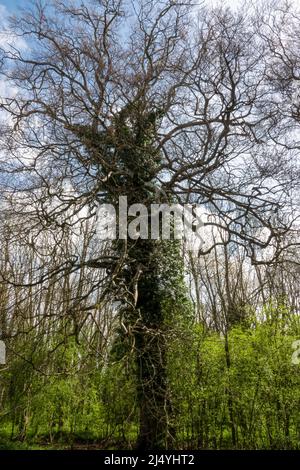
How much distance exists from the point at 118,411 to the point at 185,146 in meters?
5.38

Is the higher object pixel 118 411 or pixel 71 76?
pixel 71 76

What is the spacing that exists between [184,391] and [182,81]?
539 centimetres

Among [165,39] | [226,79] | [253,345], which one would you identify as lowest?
[253,345]

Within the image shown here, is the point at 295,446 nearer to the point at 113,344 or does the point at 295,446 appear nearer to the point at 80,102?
the point at 113,344

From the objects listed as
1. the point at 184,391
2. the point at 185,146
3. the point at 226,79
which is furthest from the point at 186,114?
the point at 184,391

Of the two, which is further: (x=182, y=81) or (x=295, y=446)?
(x=182, y=81)

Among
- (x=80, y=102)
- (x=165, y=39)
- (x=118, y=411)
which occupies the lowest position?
(x=118, y=411)

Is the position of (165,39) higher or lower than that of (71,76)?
higher

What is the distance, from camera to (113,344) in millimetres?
8172
